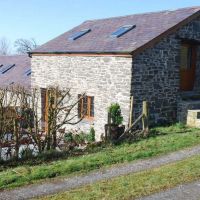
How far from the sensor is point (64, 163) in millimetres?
10453

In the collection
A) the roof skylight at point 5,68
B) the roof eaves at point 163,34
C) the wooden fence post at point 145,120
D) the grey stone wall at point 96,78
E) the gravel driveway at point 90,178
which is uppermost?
the roof eaves at point 163,34

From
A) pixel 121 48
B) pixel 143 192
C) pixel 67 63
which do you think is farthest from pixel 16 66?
pixel 143 192

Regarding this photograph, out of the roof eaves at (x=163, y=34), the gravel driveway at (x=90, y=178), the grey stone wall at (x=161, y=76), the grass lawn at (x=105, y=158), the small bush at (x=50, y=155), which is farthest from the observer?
the grey stone wall at (x=161, y=76)

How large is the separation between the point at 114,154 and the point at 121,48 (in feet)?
20.0

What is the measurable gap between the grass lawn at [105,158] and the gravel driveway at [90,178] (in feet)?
1.10

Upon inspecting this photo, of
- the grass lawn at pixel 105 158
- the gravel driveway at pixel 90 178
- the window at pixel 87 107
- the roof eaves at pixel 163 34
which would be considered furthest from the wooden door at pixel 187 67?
the gravel driveway at pixel 90 178

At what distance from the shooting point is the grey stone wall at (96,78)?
626 inches

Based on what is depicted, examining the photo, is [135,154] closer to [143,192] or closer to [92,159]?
[92,159]

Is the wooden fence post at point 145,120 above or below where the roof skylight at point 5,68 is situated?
below

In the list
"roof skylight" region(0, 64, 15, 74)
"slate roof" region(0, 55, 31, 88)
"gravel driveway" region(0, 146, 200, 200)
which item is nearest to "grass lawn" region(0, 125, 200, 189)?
"gravel driveway" region(0, 146, 200, 200)

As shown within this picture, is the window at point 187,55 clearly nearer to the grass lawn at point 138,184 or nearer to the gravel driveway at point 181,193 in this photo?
the grass lawn at point 138,184

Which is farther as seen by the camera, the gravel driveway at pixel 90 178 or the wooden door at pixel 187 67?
the wooden door at pixel 187 67

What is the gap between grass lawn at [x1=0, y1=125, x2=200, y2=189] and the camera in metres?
9.28

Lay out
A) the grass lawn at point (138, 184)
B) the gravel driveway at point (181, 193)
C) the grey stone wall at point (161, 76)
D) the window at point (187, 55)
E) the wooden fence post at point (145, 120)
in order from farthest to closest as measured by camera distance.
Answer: the window at point (187, 55), the grey stone wall at point (161, 76), the wooden fence post at point (145, 120), the grass lawn at point (138, 184), the gravel driveway at point (181, 193)
